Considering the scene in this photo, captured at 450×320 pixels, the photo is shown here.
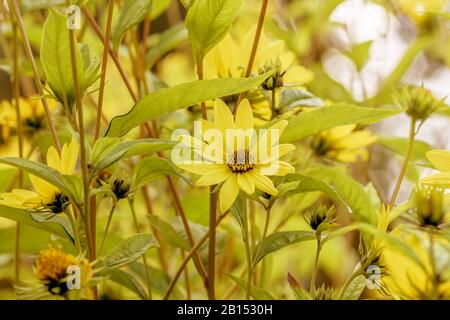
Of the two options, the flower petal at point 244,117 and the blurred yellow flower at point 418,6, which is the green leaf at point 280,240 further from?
the blurred yellow flower at point 418,6

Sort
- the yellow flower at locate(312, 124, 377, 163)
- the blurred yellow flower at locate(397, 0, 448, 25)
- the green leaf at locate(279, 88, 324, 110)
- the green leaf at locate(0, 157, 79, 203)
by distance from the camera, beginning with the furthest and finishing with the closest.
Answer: the blurred yellow flower at locate(397, 0, 448, 25) → the yellow flower at locate(312, 124, 377, 163) → the green leaf at locate(279, 88, 324, 110) → the green leaf at locate(0, 157, 79, 203)

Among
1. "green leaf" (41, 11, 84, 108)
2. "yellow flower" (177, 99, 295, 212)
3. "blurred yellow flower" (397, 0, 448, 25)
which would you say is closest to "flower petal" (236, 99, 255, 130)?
"yellow flower" (177, 99, 295, 212)

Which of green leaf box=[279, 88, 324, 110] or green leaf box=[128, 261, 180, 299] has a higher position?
green leaf box=[279, 88, 324, 110]

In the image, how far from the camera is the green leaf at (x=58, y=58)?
15.4 inches

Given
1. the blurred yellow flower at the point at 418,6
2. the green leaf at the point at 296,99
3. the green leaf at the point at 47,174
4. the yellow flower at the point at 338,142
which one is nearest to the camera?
the green leaf at the point at 47,174

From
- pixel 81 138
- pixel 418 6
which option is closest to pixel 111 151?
pixel 81 138

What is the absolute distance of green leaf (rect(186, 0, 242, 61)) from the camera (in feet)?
1.37

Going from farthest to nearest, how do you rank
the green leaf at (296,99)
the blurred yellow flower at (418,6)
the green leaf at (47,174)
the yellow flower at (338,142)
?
the blurred yellow flower at (418,6) < the yellow flower at (338,142) < the green leaf at (296,99) < the green leaf at (47,174)

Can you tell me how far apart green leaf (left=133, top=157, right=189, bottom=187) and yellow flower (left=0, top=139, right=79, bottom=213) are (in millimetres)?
46

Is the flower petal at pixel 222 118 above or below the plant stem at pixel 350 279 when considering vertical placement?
above

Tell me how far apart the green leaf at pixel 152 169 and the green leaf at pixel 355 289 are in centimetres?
13

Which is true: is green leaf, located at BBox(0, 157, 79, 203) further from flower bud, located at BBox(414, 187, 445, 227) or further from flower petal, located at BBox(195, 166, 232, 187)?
flower bud, located at BBox(414, 187, 445, 227)

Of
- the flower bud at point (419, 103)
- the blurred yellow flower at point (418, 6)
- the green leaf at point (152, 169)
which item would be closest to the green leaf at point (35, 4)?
the green leaf at point (152, 169)
